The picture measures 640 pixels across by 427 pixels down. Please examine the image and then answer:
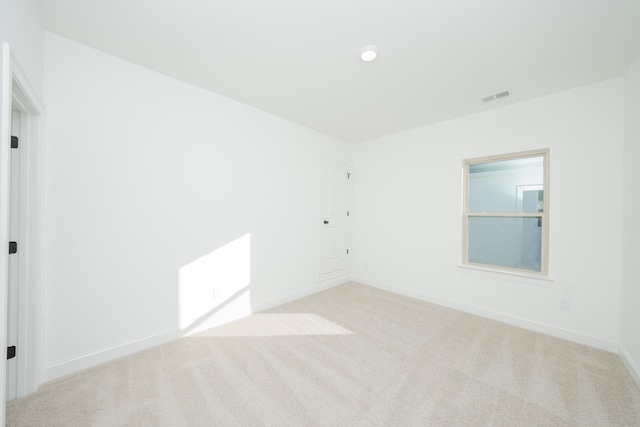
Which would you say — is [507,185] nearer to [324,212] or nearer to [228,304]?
[324,212]

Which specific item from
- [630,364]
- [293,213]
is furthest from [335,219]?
[630,364]

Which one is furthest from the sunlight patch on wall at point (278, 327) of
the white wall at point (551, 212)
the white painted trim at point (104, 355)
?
the white wall at point (551, 212)

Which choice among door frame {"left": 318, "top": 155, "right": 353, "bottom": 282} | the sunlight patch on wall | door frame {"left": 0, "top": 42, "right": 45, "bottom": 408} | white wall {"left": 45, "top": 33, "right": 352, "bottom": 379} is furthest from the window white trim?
door frame {"left": 0, "top": 42, "right": 45, "bottom": 408}

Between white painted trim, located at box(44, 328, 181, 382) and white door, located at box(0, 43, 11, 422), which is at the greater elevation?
white door, located at box(0, 43, 11, 422)

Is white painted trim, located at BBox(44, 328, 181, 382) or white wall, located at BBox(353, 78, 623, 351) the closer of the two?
white painted trim, located at BBox(44, 328, 181, 382)

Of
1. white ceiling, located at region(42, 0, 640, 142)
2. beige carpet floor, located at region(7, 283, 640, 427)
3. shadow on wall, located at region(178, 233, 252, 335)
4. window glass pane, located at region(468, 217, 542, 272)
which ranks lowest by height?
beige carpet floor, located at region(7, 283, 640, 427)

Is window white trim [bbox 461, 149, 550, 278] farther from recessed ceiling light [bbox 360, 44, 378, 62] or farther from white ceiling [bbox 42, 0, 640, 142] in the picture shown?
recessed ceiling light [bbox 360, 44, 378, 62]

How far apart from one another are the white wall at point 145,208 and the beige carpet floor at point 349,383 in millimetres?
334

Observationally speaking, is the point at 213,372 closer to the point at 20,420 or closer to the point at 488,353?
the point at 20,420

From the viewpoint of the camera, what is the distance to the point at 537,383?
6.09 ft

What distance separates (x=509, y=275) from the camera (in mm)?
2936

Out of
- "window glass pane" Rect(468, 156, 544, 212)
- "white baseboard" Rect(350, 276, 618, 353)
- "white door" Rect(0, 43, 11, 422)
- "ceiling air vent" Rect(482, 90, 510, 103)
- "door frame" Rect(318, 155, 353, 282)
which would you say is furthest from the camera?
"door frame" Rect(318, 155, 353, 282)

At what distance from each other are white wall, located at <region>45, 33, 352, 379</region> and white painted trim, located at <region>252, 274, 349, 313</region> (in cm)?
4

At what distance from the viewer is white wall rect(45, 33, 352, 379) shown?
192 centimetres
